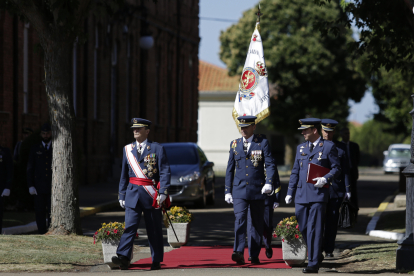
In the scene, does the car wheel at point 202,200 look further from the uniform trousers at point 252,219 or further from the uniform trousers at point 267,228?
the uniform trousers at point 252,219

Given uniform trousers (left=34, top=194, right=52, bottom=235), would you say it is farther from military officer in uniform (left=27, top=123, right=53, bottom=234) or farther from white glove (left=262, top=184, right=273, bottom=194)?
white glove (left=262, top=184, right=273, bottom=194)

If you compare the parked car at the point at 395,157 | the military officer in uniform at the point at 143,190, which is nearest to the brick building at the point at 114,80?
the military officer in uniform at the point at 143,190

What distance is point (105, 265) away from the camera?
931 centimetres

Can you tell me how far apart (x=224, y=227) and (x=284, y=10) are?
36738 millimetres

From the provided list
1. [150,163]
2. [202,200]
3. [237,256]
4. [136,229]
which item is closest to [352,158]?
[237,256]

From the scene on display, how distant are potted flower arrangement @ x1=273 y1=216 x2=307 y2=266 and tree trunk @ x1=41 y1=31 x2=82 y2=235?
4.16 metres

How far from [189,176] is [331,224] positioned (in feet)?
27.3

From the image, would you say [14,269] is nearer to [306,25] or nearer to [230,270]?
[230,270]

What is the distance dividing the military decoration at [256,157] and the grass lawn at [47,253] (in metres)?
2.58

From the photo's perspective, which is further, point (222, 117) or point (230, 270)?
point (222, 117)

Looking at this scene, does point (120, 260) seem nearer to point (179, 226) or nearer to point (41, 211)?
point (179, 226)

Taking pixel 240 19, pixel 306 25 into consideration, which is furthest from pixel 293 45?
pixel 240 19

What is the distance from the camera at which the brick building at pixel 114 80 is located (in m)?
21.8

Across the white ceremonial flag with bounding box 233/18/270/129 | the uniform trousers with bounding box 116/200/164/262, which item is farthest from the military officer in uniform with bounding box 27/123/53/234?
the uniform trousers with bounding box 116/200/164/262
